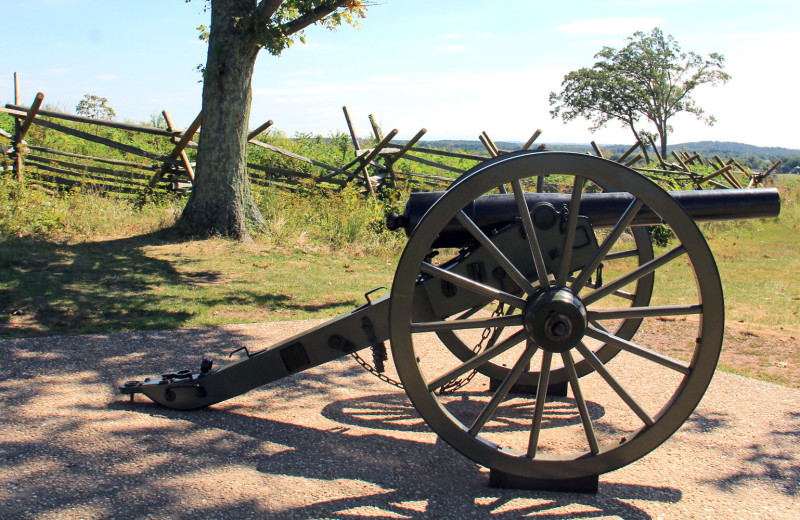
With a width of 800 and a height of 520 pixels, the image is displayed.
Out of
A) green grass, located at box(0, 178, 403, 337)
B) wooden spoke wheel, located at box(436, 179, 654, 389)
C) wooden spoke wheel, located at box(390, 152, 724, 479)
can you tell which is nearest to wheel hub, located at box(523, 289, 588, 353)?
wooden spoke wheel, located at box(390, 152, 724, 479)

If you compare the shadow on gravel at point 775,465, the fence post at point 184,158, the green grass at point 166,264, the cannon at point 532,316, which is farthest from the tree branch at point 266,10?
the shadow on gravel at point 775,465

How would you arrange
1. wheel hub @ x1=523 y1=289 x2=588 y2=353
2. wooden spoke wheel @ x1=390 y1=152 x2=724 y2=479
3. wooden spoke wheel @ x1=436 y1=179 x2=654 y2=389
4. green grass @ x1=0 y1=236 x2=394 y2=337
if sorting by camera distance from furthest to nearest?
1. green grass @ x1=0 y1=236 x2=394 y2=337
2. wooden spoke wheel @ x1=436 y1=179 x2=654 y2=389
3. wheel hub @ x1=523 y1=289 x2=588 y2=353
4. wooden spoke wheel @ x1=390 y1=152 x2=724 y2=479

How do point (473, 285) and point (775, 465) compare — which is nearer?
point (473, 285)

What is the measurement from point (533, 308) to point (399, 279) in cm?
61

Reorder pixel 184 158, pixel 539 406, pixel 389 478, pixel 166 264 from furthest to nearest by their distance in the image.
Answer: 1. pixel 184 158
2. pixel 166 264
3. pixel 389 478
4. pixel 539 406

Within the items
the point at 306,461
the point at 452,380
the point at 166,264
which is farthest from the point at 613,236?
the point at 166,264

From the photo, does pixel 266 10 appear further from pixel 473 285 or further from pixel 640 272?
pixel 640 272

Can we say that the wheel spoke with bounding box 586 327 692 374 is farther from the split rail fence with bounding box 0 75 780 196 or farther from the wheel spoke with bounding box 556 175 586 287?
the split rail fence with bounding box 0 75 780 196

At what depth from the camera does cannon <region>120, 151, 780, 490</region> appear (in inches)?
119

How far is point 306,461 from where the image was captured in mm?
3566

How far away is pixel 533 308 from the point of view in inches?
124

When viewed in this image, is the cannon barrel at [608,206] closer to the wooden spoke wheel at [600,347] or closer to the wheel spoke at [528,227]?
the wooden spoke wheel at [600,347]

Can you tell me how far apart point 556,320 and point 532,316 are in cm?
11

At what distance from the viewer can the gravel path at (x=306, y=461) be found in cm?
309
